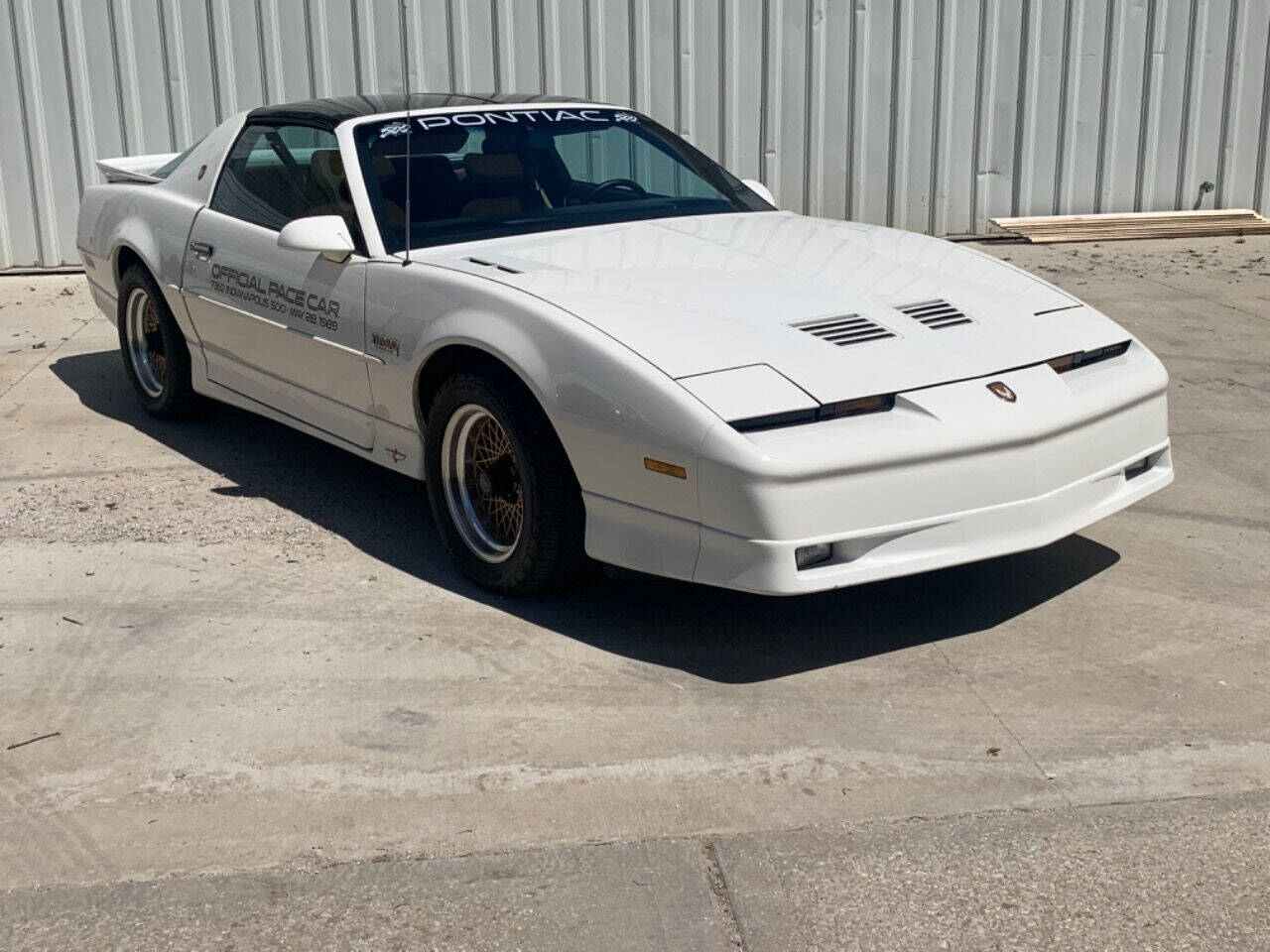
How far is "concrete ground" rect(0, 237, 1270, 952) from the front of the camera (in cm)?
327

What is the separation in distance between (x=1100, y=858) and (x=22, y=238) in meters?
9.16

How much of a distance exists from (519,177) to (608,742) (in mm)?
2450

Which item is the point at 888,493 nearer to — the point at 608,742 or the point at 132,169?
the point at 608,742

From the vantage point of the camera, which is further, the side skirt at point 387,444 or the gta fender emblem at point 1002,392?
the side skirt at point 387,444

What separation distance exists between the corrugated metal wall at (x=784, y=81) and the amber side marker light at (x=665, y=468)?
7096 mm

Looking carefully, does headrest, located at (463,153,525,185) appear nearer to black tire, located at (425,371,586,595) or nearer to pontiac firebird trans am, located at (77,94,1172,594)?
pontiac firebird trans am, located at (77,94,1172,594)

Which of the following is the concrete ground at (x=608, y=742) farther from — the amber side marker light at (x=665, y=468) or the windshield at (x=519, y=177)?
the windshield at (x=519, y=177)

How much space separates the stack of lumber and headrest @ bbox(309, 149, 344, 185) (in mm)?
6788

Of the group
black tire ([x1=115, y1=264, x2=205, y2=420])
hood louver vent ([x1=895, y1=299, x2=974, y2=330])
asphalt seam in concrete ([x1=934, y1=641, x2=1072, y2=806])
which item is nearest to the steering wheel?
hood louver vent ([x1=895, y1=299, x2=974, y2=330])

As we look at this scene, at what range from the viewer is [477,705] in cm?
422

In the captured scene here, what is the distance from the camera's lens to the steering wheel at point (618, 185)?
5832 millimetres

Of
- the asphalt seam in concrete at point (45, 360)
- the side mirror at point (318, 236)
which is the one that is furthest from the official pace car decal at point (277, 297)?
the asphalt seam in concrete at point (45, 360)

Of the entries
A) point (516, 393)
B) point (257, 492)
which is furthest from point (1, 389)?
point (516, 393)

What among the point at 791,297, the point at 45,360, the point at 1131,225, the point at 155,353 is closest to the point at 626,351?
the point at 791,297
